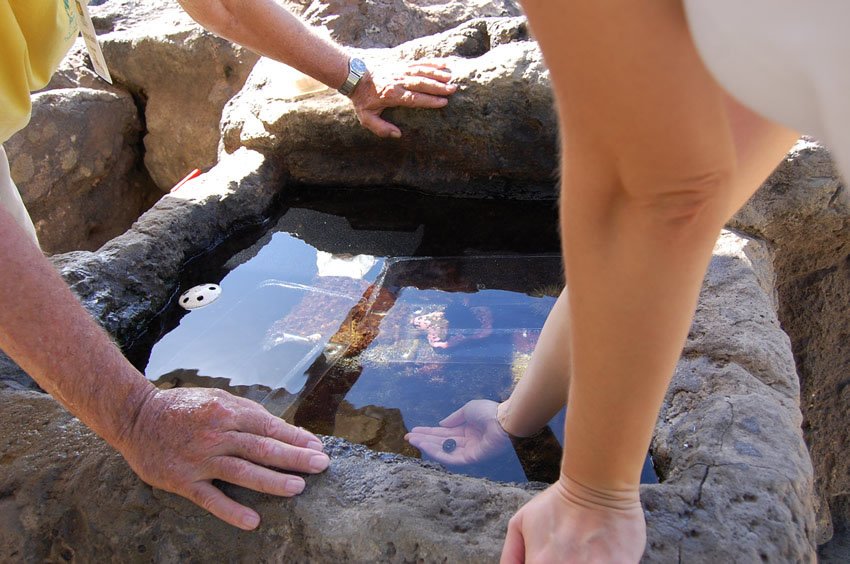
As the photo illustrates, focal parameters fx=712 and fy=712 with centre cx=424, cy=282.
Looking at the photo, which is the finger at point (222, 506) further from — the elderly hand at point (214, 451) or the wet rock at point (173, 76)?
the wet rock at point (173, 76)

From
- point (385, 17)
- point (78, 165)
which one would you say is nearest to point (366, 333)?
point (385, 17)

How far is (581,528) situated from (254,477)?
1.73 feet

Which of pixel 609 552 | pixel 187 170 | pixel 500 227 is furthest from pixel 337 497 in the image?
pixel 187 170

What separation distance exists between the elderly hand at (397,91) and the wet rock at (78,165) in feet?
7.13

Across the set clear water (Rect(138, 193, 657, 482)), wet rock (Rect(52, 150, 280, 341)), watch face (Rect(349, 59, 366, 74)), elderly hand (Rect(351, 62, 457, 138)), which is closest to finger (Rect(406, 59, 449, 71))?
elderly hand (Rect(351, 62, 457, 138))

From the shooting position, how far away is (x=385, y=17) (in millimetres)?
3434

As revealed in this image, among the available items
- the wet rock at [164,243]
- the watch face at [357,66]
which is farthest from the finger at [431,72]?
the wet rock at [164,243]

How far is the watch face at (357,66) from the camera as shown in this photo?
7.15 ft

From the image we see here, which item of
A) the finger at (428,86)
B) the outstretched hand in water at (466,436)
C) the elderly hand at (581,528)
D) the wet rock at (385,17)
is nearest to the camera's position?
the elderly hand at (581,528)

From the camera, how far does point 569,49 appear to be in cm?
60

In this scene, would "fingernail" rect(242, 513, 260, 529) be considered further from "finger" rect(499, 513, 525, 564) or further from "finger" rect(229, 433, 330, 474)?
"finger" rect(499, 513, 525, 564)

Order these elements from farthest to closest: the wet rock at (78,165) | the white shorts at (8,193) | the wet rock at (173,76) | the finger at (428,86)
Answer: the wet rock at (173,76) < the wet rock at (78,165) < the finger at (428,86) < the white shorts at (8,193)

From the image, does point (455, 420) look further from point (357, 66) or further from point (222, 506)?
point (357, 66)

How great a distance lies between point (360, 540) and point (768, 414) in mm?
694
